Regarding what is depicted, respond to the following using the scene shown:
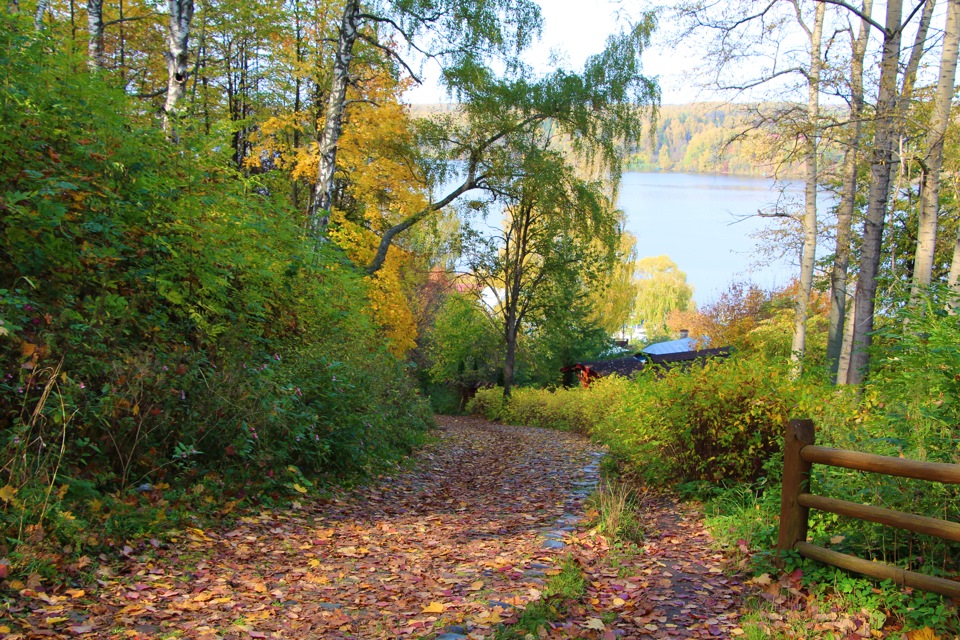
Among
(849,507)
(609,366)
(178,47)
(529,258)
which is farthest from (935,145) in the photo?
(609,366)

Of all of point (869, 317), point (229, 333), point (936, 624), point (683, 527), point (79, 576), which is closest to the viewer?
point (936, 624)

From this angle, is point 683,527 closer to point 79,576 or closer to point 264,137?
point 79,576

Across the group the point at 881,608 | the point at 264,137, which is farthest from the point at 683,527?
the point at 264,137

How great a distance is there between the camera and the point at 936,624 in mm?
3607

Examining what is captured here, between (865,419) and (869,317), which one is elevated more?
(869,317)

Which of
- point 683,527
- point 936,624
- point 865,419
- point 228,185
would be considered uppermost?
point 228,185

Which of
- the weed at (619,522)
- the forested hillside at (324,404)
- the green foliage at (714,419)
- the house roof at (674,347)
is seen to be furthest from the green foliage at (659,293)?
the weed at (619,522)

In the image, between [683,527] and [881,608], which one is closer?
[881,608]

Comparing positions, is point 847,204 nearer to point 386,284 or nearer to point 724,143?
point 724,143

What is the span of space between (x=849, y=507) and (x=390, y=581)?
10.0ft

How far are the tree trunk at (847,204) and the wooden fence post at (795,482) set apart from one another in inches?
273

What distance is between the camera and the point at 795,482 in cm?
453

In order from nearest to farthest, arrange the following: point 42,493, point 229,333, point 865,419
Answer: point 42,493, point 865,419, point 229,333

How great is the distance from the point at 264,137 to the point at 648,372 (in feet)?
52.9
